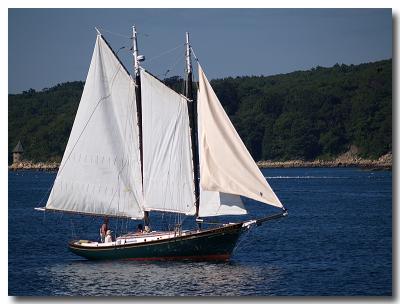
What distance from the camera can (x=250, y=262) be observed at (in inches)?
1056

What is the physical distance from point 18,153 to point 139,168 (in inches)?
105

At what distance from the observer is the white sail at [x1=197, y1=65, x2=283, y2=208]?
78.5 ft

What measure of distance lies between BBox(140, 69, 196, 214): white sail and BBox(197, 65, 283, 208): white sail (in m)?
1.47

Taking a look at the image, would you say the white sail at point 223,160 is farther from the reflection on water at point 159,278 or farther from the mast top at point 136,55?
the reflection on water at point 159,278

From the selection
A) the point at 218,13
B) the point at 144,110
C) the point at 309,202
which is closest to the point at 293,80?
the point at 144,110

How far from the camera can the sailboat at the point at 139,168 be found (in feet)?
83.9

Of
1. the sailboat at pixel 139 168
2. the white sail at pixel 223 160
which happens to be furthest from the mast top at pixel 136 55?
the white sail at pixel 223 160

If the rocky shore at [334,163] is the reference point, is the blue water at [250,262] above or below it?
below

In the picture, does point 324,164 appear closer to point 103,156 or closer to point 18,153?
point 103,156

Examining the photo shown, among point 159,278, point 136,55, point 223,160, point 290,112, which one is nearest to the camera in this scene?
point 159,278

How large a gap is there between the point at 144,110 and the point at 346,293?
21.0ft

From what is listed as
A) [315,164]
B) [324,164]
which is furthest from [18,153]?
[315,164]

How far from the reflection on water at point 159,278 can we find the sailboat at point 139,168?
45cm

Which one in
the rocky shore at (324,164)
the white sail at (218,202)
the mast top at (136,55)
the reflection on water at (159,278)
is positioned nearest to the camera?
the reflection on water at (159,278)
